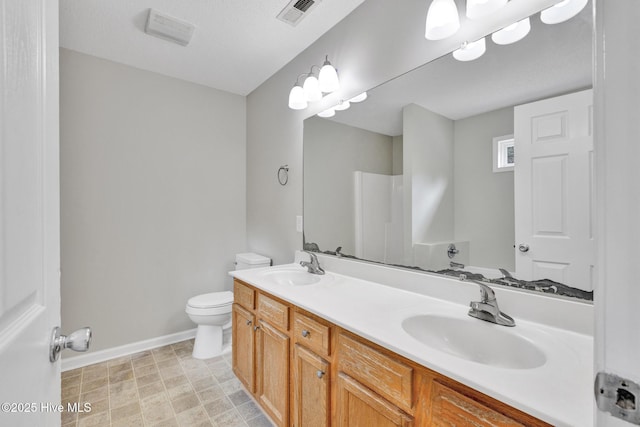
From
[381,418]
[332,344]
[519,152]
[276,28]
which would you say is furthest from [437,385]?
[276,28]

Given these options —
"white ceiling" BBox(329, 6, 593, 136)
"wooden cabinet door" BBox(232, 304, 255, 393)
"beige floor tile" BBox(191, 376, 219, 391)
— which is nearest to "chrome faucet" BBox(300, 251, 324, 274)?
"wooden cabinet door" BBox(232, 304, 255, 393)

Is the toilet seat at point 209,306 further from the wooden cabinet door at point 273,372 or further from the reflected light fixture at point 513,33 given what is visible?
the reflected light fixture at point 513,33

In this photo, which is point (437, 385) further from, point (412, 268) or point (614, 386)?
point (412, 268)

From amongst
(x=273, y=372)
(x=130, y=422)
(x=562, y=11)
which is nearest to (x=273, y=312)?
(x=273, y=372)

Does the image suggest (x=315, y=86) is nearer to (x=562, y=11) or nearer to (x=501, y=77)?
(x=501, y=77)

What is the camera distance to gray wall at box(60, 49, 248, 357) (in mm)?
2307

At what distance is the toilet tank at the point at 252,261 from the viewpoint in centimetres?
264

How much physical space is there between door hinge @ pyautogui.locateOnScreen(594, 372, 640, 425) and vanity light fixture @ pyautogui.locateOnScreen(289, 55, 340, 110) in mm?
1883

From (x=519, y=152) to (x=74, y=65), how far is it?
3109 millimetres

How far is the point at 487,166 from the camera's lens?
125cm

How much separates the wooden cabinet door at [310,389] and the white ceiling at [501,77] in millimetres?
1264

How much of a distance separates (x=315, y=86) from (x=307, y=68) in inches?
14.2

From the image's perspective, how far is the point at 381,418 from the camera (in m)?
0.95

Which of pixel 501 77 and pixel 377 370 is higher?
pixel 501 77
